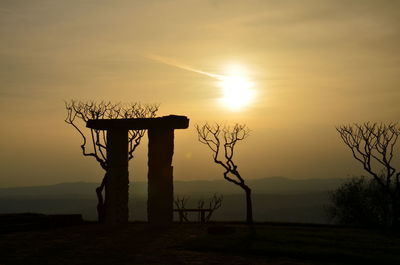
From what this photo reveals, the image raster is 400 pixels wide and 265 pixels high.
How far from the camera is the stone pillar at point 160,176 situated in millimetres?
24953

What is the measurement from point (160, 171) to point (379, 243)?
36.4 feet

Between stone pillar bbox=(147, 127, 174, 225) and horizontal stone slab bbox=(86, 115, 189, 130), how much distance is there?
0.33 meters

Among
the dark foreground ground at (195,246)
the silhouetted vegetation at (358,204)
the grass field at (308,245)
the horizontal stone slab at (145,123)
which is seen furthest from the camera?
the silhouetted vegetation at (358,204)

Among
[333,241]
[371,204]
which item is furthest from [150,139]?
[371,204]

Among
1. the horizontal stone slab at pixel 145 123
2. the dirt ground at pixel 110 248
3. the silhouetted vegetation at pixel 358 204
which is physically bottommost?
the dirt ground at pixel 110 248

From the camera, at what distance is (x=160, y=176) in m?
25.1

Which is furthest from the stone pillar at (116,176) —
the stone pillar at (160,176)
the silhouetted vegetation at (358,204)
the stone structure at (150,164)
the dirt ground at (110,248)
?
the silhouetted vegetation at (358,204)

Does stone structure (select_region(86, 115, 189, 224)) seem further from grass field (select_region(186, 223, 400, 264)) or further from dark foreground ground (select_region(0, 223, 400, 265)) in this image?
grass field (select_region(186, 223, 400, 264))

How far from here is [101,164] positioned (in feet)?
100

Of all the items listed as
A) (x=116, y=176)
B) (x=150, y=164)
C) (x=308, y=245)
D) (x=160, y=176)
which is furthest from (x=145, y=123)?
(x=308, y=245)

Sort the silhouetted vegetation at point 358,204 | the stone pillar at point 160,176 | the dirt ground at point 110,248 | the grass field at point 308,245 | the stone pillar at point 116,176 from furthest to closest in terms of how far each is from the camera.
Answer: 1. the silhouetted vegetation at point 358,204
2. the stone pillar at point 116,176
3. the stone pillar at point 160,176
4. the grass field at point 308,245
5. the dirt ground at point 110,248

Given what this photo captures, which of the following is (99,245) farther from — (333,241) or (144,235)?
(333,241)

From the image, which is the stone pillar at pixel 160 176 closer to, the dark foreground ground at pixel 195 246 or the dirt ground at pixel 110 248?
the dirt ground at pixel 110 248

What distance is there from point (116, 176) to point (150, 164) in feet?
7.36
